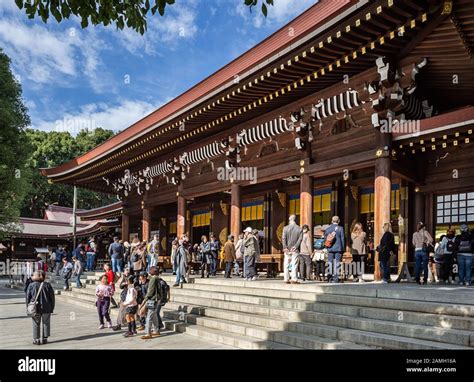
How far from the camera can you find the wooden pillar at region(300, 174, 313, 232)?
13.1 metres

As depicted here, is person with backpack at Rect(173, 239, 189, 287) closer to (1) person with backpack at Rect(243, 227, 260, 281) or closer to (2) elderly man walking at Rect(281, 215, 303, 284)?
(1) person with backpack at Rect(243, 227, 260, 281)

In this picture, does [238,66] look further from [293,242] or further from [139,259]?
[139,259]

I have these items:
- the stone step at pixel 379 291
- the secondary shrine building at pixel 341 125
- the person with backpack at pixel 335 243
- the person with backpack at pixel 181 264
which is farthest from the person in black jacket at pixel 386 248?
the person with backpack at pixel 181 264

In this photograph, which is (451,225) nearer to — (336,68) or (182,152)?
(336,68)

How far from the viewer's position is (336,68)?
10969mm

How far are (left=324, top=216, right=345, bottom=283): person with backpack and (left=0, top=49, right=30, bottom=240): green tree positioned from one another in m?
17.8

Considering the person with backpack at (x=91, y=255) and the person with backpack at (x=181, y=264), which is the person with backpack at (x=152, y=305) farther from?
the person with backpack at (x=91, y=255)

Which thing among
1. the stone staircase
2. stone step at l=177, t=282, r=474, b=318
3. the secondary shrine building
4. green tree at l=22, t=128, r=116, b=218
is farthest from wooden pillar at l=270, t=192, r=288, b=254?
green tree at l=22, t=128, r=116, b=218

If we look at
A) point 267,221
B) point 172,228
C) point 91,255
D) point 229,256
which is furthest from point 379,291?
point 91,255

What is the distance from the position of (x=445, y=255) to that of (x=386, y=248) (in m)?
1.82

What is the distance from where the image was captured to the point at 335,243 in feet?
37.3

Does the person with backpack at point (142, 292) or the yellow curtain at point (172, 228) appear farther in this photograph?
the yellow curtain at point (172, 228)

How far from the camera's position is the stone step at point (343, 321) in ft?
21.9
